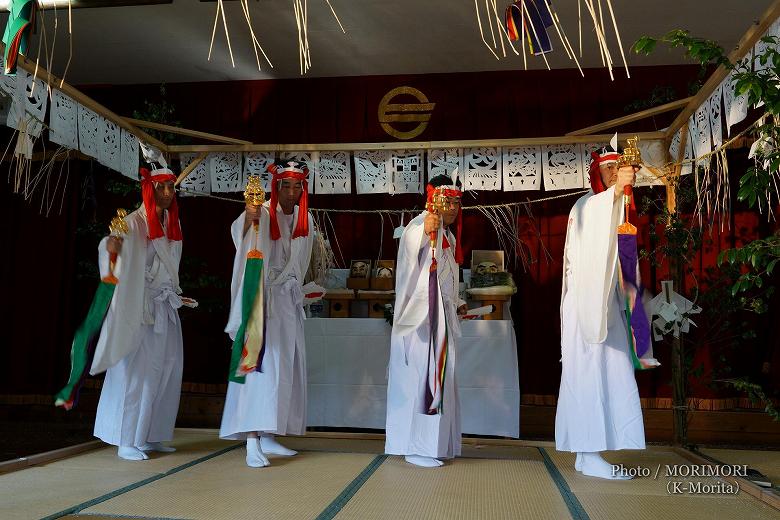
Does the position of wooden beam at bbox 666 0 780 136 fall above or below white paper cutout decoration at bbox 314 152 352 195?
above

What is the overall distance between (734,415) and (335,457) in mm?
3585

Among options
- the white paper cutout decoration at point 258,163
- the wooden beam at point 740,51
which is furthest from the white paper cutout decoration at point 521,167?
the white paper cutout decoration at point 258,163

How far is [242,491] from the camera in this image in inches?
120

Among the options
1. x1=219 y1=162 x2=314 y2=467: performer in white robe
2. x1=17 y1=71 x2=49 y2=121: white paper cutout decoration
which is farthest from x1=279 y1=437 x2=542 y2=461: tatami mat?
x1=17 y1=71 x2=49 y2=121: white paper cutout decoration

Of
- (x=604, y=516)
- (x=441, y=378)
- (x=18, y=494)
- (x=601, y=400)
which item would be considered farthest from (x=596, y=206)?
(x=18, y=494)

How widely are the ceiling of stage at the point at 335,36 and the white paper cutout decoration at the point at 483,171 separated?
1072 millimetres

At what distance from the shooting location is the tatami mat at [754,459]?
151 inches

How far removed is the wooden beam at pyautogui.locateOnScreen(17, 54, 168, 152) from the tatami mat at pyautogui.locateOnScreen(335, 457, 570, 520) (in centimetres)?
233

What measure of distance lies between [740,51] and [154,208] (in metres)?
3.24

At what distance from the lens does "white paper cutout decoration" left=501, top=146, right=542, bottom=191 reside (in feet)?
17.5

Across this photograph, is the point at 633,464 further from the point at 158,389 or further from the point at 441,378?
the point at 158,389

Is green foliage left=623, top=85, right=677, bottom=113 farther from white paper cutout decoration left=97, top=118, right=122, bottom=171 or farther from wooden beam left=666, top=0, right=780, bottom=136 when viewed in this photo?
white paper cutout decoration left=97, top=118, right=122, bottom=171

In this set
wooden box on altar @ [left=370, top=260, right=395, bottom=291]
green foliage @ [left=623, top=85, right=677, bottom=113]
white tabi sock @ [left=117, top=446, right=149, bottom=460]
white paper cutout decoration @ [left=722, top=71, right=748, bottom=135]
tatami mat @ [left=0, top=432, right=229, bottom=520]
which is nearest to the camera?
tatami mat @ [left=0, top=432, right=229, bottom=520]

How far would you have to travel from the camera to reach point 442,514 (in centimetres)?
269
